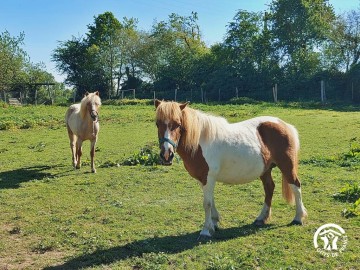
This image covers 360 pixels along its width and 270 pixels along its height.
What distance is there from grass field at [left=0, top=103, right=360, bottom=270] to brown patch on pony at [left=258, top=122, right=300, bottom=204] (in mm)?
828

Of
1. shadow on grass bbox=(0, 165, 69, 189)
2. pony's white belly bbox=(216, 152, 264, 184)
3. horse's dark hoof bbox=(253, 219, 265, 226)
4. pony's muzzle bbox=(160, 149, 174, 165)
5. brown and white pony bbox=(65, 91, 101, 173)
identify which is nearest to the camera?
pony's muzzle bbox=(160, 149, 174, 165)

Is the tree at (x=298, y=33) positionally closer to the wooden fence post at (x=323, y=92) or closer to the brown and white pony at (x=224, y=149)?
the wooden fence post at (x=323, y=92)

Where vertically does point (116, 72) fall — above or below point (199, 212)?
above

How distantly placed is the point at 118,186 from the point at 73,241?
3.06m

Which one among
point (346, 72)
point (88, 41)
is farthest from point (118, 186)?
point (88, 41)

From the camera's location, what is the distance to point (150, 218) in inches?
249

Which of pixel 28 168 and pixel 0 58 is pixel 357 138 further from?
pixel 0 58

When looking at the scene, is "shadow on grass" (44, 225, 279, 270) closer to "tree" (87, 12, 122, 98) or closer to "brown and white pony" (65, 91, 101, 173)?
"brown and white pony" (65, 91, 101, 173)

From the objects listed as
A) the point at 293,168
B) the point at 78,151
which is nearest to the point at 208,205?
the point at 293,168

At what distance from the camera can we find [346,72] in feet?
103

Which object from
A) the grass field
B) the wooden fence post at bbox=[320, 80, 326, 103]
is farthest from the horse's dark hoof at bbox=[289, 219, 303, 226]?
the wooden fence post at bbox=[320, 80, 326, 103]

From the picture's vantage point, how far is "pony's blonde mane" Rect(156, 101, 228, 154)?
5055 millimetres

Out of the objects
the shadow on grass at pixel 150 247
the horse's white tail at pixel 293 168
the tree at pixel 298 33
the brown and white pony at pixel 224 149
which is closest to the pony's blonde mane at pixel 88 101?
the brown and white pony at pixel 224 149

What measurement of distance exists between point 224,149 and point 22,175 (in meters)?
6.58
